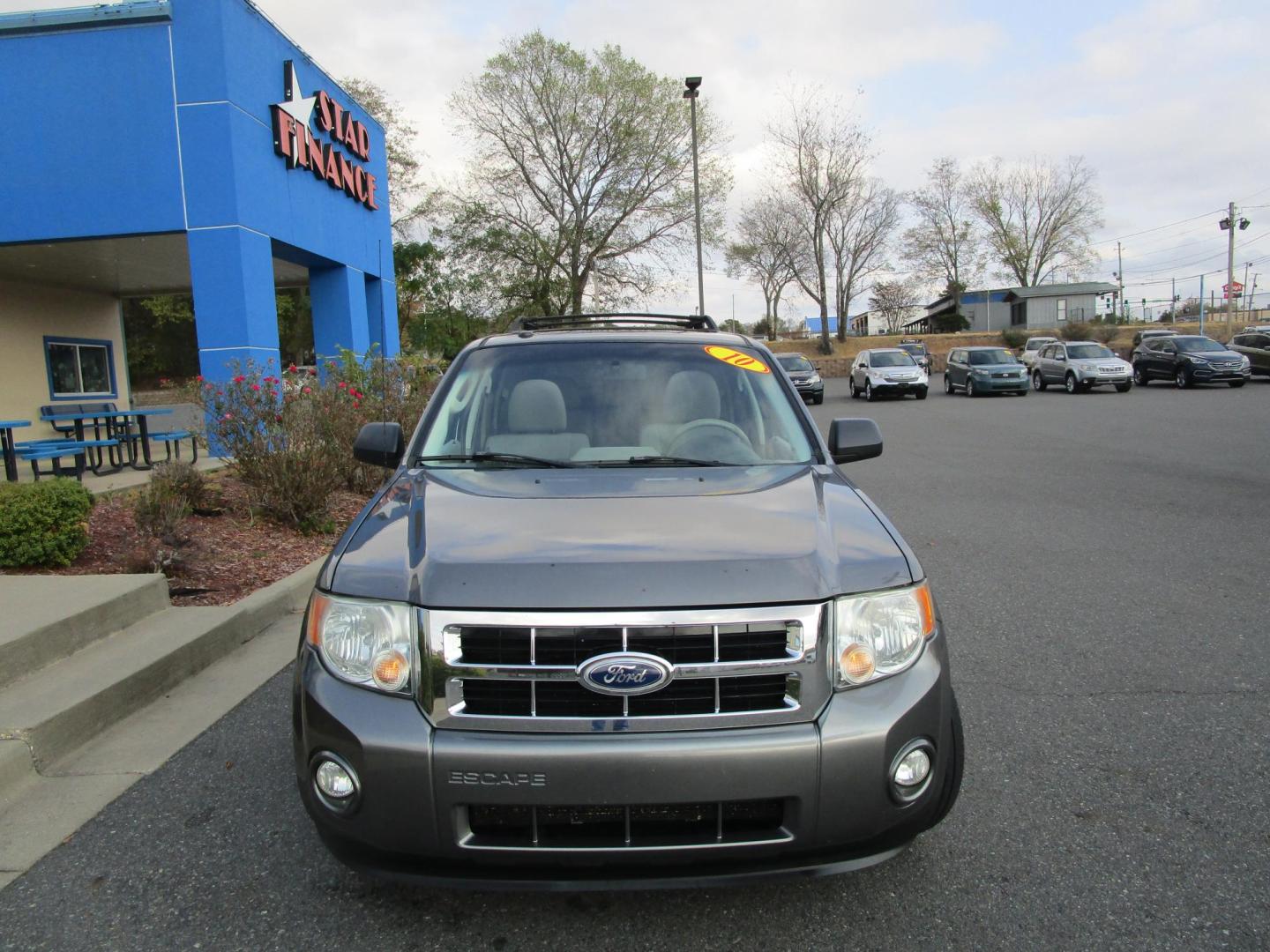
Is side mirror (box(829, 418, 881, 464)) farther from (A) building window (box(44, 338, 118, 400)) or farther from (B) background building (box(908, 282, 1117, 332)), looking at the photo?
(B) background building (box(908, 282, 1117, 332))

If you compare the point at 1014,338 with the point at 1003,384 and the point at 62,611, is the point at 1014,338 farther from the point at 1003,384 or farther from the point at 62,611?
the point at 62,611

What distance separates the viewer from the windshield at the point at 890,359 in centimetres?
2986

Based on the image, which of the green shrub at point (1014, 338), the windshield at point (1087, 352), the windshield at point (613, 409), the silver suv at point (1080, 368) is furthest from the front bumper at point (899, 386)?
the green shrub at point (1014, 338)

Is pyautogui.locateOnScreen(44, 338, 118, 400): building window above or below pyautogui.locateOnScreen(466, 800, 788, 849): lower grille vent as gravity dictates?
above

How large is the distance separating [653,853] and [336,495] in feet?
23.3

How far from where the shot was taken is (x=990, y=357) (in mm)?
29734

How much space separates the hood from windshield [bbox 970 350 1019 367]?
1150 inches

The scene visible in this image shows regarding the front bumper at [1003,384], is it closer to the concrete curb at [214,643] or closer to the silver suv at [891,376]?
the silver suv at [891,376]

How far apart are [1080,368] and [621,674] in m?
29.8

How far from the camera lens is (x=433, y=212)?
42.7 meters

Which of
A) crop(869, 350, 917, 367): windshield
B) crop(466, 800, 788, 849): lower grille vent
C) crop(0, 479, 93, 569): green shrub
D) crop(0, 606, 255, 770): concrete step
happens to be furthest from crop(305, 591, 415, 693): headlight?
crop(869, 350, 917, 367): windshield

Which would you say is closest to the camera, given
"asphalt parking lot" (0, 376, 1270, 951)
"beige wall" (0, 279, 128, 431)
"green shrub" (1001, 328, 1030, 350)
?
"asphalt parking lot" (0, 376, 1270, 951)

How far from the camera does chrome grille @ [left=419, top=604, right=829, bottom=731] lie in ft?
6.77

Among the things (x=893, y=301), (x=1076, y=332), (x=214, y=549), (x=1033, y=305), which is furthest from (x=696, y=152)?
(x=893, y=301)
